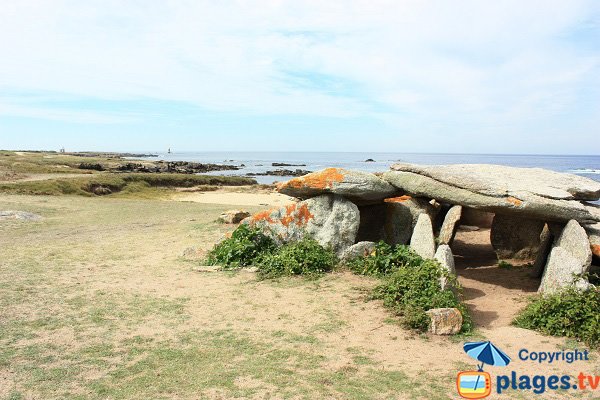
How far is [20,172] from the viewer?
114 ft

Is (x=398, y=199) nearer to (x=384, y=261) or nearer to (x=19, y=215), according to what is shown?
(x=384, y=261)

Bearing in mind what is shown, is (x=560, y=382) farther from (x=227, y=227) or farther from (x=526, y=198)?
(x=227, y=227)

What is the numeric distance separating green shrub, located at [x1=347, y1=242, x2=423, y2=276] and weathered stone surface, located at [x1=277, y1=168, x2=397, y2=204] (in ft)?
4.70

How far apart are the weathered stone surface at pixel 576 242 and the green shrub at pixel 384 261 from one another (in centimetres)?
277

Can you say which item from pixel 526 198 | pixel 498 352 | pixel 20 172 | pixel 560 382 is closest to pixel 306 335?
pixel 498 352

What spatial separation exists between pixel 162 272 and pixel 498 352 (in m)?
7.25

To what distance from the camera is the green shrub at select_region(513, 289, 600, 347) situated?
676 cm

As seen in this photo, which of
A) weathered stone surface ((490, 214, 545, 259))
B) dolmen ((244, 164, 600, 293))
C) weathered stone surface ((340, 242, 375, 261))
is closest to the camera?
dolmen ((244, 164, 600, 293))

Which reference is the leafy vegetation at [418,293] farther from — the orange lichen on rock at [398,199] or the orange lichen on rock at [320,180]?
the orange lichen on rock at [398,199]

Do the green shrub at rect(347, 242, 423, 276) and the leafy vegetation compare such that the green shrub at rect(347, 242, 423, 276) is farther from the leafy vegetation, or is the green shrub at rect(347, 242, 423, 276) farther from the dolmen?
the dolmen

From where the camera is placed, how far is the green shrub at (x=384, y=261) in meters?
9.80

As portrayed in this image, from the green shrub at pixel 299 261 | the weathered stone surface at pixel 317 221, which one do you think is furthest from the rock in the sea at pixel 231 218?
the green shrub at pixel 299 261

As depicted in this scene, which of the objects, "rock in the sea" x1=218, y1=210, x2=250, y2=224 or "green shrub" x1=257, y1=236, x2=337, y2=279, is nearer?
"green shrub" x1=257, y1=236, x2=337, y2=279

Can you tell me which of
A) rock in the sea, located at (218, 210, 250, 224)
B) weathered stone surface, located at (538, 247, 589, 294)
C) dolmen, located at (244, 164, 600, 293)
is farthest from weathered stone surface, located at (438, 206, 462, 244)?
rock in the sea, located at (218, 210, 250, 224)
